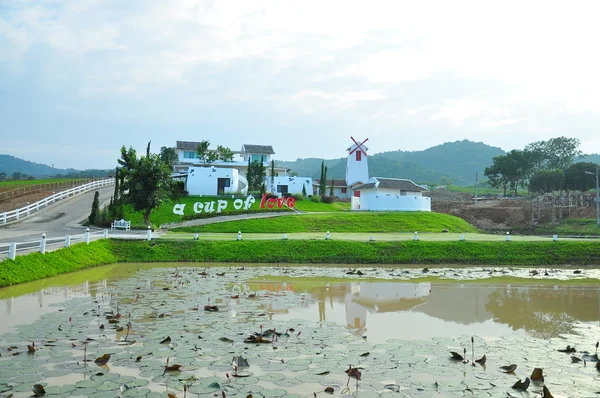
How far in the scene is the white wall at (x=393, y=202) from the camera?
4959 cm

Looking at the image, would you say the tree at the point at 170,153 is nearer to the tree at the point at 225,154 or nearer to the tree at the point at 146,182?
the tree at the point at 225,154

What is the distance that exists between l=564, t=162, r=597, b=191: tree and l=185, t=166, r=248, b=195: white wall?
144 ft

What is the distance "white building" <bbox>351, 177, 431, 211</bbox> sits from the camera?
163 feet

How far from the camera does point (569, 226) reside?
48.6 m

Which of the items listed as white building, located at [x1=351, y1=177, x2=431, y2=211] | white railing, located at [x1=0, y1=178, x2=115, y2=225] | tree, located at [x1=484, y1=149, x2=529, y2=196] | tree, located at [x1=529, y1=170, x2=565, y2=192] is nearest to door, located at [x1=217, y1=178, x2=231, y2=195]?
white building, located at [x1=351, y1=177, x2=431, y2=211]

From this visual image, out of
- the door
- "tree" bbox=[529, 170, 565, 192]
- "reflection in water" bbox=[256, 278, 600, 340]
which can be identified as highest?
"tree" bbox=[529, 170, 565, 192]

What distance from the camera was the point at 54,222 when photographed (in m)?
35.8

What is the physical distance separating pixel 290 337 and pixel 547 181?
214 feet

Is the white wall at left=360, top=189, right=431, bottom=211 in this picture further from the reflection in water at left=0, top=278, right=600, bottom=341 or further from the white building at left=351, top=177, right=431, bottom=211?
the reflection in water at left=0, top=278, right=600, bottom=341

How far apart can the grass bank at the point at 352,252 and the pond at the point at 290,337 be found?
22.3ft

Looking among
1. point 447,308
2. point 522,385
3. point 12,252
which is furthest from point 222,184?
point 522,385

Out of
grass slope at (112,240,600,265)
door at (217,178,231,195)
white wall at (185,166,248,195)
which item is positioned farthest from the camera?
door at (217,178,231,195)

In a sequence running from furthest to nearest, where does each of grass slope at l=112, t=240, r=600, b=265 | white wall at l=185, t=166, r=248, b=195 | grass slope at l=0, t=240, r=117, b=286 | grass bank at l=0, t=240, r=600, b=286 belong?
white wall at l=185, t=166, r=248, b=195 → grass slope at l=112, t=240, r=600, b=265 → grass bank at l=0, t=240, r=600, b=286 → grass slope at l=0, t=240, r=117, b=286

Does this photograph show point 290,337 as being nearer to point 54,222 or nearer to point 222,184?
point 54,222
